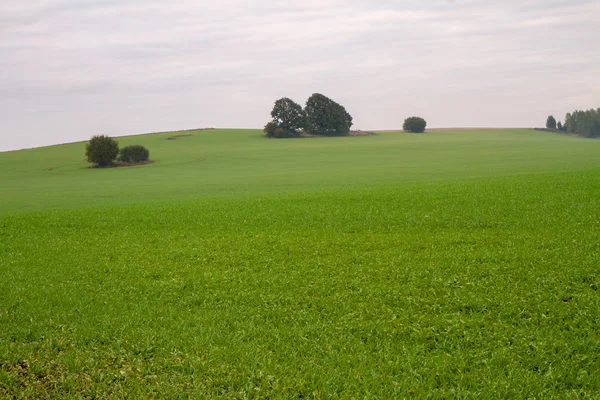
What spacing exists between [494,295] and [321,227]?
700cm

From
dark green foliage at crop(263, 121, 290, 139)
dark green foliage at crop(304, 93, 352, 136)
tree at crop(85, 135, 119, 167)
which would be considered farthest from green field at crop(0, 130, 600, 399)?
dark green foliage at crop(304, 93, 352, 136)

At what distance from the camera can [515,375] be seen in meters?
6.05

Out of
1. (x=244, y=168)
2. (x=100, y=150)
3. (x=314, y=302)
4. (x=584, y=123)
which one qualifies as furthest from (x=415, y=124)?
(x=314, y=302)

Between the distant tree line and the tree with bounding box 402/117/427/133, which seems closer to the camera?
the distant tree line

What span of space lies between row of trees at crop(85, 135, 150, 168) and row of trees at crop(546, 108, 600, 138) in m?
109

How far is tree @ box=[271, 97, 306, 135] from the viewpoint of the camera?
102500mm

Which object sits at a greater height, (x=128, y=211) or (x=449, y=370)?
(x=128, y=211)

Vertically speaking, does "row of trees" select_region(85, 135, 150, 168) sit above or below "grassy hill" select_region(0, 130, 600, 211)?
above

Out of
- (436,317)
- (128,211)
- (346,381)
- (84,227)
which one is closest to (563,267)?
(436,317)

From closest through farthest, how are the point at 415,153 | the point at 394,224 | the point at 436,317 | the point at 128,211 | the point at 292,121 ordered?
the point at 436,317
the point at 394,224
the point at 128,211
the point at 415,153
the point at 292,121

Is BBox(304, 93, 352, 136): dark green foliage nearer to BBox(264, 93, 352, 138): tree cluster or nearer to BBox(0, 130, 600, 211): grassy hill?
BBox(264, 93, 352, 138): tree cluster

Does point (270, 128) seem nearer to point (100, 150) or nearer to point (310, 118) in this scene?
point (310, 118)

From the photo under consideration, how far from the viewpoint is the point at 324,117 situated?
4156 inches

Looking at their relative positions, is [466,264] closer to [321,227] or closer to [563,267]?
[563,267]
